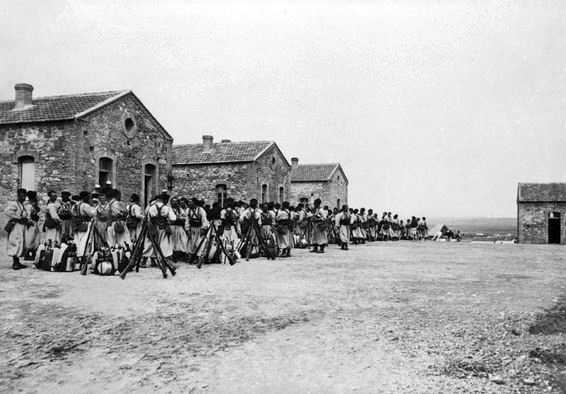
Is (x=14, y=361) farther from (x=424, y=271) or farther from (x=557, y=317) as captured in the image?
(x=424, y=271)

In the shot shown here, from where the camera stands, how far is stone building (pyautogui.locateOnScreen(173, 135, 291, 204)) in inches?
1100

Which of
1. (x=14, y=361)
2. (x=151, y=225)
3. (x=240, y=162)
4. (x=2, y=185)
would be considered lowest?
(x=14, y=361)

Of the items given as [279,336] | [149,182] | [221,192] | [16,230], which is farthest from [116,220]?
[221,192]

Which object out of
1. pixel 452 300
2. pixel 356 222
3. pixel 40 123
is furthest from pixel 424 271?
pixel 40 123

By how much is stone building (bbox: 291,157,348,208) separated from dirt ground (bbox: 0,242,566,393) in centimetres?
2944

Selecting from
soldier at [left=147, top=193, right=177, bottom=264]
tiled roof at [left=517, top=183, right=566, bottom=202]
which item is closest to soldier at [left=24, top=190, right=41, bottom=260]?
soldier at [left=147, top=193, right=177, bottom=264]

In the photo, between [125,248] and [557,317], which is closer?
[557,317]

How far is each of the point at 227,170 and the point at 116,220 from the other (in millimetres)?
17486

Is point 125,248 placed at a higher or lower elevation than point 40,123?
lower

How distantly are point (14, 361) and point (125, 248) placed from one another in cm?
642

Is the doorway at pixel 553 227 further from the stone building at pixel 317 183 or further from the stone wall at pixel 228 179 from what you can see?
the stone wall at pixel 228 179

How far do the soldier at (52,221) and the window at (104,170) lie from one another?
840cm

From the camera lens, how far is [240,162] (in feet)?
91.8

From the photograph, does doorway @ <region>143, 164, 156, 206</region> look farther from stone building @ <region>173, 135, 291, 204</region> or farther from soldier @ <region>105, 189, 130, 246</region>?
soldier @ <region>105, 189, 130, 246</region>
